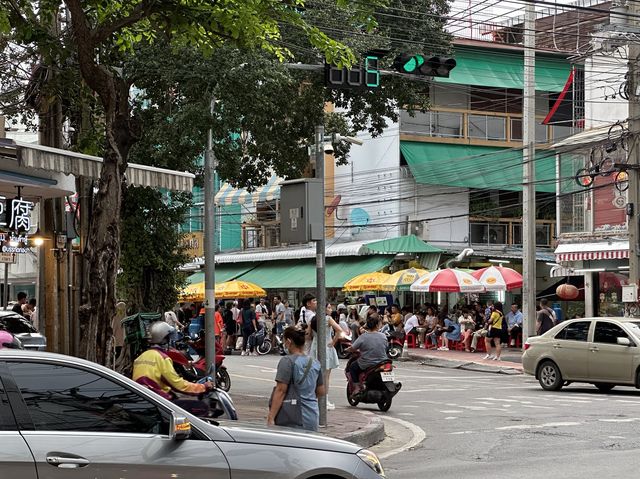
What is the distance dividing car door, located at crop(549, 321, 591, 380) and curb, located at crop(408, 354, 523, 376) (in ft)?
23.5

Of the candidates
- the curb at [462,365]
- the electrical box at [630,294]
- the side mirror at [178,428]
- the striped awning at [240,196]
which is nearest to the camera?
the side mirror at [178,428]

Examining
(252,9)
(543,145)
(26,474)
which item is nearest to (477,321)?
(543,145)

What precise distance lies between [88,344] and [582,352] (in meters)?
11.3

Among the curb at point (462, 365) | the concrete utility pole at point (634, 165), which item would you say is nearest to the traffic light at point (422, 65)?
the concrete utility pole at point (634, 165)

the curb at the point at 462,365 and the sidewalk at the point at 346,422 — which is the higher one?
the sidewalk at the point at 346,422

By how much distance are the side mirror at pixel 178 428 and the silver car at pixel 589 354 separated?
15.1 metres

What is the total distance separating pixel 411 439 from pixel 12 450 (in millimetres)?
9274

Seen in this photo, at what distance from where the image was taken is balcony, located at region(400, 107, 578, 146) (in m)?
42.1

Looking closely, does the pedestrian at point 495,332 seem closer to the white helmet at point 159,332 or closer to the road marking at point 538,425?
the road marking at point 538,425

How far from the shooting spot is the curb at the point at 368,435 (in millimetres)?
13398

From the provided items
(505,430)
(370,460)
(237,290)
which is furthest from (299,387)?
(237,290)

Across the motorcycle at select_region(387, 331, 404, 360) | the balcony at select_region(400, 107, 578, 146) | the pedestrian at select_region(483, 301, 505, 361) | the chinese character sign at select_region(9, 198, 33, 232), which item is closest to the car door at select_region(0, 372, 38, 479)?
the chinese character sign at select_region(9, 198, 33, 232)

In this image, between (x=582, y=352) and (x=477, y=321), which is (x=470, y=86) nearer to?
(x=477, y=321)

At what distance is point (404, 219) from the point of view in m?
42.0
